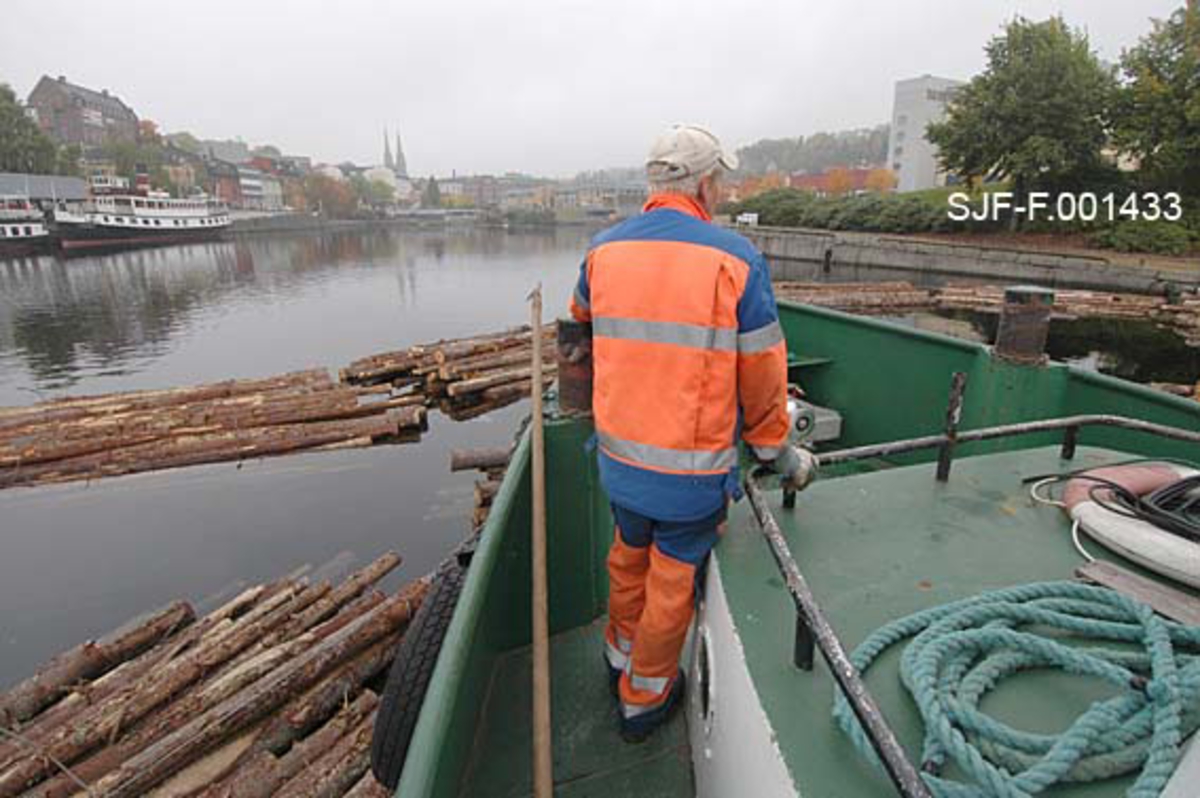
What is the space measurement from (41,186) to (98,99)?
55.0 m

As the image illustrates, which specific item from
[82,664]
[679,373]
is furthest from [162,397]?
[679,373]

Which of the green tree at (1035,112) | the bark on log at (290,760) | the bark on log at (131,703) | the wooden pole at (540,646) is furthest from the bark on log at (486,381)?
the green tree at (1035,112)

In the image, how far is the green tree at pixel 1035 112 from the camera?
102ft

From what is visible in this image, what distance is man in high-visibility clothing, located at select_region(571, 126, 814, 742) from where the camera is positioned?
69.3 inches

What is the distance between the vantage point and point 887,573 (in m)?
1.91

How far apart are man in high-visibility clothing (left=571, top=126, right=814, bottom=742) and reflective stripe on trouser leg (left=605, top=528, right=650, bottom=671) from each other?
31 millimetres

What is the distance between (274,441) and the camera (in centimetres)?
1073

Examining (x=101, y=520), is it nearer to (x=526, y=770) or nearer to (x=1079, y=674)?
(x=526, y=770)

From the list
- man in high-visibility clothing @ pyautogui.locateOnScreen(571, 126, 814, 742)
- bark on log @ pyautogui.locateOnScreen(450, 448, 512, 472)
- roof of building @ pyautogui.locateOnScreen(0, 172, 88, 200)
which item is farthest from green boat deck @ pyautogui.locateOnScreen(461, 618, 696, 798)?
roof of building @ pyautogui.locateOnScreen(0, 172, 88, 200)

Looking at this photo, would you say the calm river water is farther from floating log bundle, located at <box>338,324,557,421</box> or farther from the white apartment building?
the white apartment building

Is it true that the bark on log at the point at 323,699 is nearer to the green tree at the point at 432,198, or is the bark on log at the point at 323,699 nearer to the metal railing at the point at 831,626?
the metal railing at the point at 831,626

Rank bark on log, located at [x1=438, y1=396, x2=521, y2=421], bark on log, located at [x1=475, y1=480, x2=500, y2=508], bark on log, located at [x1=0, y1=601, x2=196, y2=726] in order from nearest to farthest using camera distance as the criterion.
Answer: bark on log, located at [x1=0, y1=601, x2=196, y2=726]
bark on log, located at [x1=475, y1=480, x2=500, y2=508]
bark on log, located at [x1=438, y1=396, x2=521, y2=421]

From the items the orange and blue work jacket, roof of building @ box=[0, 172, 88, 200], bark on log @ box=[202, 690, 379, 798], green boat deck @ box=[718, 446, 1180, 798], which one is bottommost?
bark on log @ box=[202, 690, 379, 798]

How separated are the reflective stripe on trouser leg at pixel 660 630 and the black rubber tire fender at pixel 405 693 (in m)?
0.77
